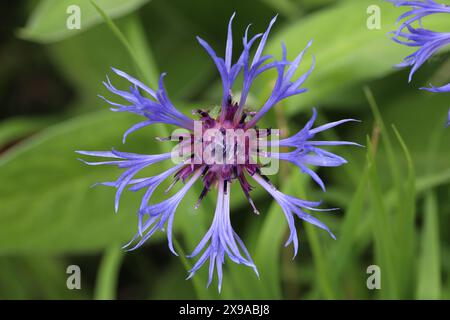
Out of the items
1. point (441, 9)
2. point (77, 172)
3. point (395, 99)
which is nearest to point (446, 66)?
point (395, 99)

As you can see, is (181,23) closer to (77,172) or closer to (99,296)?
(77,172)

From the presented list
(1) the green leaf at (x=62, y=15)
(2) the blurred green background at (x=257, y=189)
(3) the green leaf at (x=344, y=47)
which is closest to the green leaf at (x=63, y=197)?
(2) the blurred green background at (x=257, y=189)

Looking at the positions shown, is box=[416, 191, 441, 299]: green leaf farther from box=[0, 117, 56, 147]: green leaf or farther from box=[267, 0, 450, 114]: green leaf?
box=[0, 117, 56, 147]: green leaf

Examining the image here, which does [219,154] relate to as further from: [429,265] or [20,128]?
[20,128]

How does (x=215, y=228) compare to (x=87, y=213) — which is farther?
(x=87, y=213)

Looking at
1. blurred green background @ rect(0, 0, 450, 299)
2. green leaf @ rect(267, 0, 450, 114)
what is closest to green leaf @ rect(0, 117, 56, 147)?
blurred green background @ rect(0, 0, 450, 299)

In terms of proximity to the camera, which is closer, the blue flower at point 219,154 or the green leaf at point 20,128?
the blue flower at point 219,154

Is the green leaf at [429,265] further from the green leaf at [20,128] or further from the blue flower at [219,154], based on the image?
the green leaf at [20,128]

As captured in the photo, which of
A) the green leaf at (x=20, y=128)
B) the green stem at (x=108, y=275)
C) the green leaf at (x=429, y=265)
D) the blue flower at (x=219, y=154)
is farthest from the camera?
the green leaf at (x=20, y=128)
